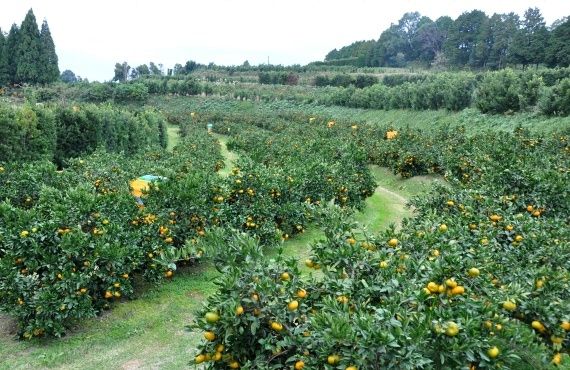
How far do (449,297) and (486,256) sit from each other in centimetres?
140

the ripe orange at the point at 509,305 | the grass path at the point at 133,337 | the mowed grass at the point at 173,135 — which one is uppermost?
the ripe orange at the point at 509,305

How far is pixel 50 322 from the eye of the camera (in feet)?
22.3

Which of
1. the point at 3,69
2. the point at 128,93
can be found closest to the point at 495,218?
the point at 3,69

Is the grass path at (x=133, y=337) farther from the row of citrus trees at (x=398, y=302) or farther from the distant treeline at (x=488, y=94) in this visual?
the distant treeline at (x=488, y=94)

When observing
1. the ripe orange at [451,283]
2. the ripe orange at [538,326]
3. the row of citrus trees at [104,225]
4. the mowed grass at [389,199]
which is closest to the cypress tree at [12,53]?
the mowed grass at [389,199]

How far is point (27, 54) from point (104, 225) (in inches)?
1810

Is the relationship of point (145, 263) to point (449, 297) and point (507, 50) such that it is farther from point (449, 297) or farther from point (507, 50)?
point (507, 50)

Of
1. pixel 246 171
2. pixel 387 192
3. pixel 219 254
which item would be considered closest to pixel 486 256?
pixel 219 254

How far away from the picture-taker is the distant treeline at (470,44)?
4266 cm

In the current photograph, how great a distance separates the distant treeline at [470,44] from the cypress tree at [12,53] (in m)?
46.9

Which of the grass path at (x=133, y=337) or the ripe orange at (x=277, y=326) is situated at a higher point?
the ripe orange at (x=277, y=326)

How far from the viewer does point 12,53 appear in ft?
156

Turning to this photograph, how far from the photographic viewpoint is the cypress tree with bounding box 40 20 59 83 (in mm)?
47372

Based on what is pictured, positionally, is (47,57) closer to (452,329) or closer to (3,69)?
(3,69)
